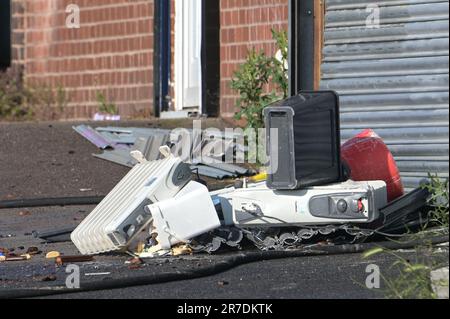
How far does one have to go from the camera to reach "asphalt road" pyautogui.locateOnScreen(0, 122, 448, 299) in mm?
6262

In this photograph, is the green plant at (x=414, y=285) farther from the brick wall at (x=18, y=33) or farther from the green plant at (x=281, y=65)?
the brick wall at (x=18, y=33)

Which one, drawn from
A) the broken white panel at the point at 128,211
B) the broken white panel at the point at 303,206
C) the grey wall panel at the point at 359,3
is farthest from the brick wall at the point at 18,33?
the broken white panel at the point at 303,206

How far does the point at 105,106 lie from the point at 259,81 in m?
4.06

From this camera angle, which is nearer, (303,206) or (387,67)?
(303,206)

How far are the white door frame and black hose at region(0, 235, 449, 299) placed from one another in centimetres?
642

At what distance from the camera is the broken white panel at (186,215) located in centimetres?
743

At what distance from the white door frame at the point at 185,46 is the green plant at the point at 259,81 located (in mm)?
1723

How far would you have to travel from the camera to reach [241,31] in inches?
519

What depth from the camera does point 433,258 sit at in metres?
6.38

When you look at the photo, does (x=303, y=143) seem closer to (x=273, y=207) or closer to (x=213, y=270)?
(x=273, y=207)

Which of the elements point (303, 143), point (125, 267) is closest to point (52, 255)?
point (125, 267)

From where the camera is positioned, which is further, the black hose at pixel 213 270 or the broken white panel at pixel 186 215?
the broken white panel at pixel 186 215
